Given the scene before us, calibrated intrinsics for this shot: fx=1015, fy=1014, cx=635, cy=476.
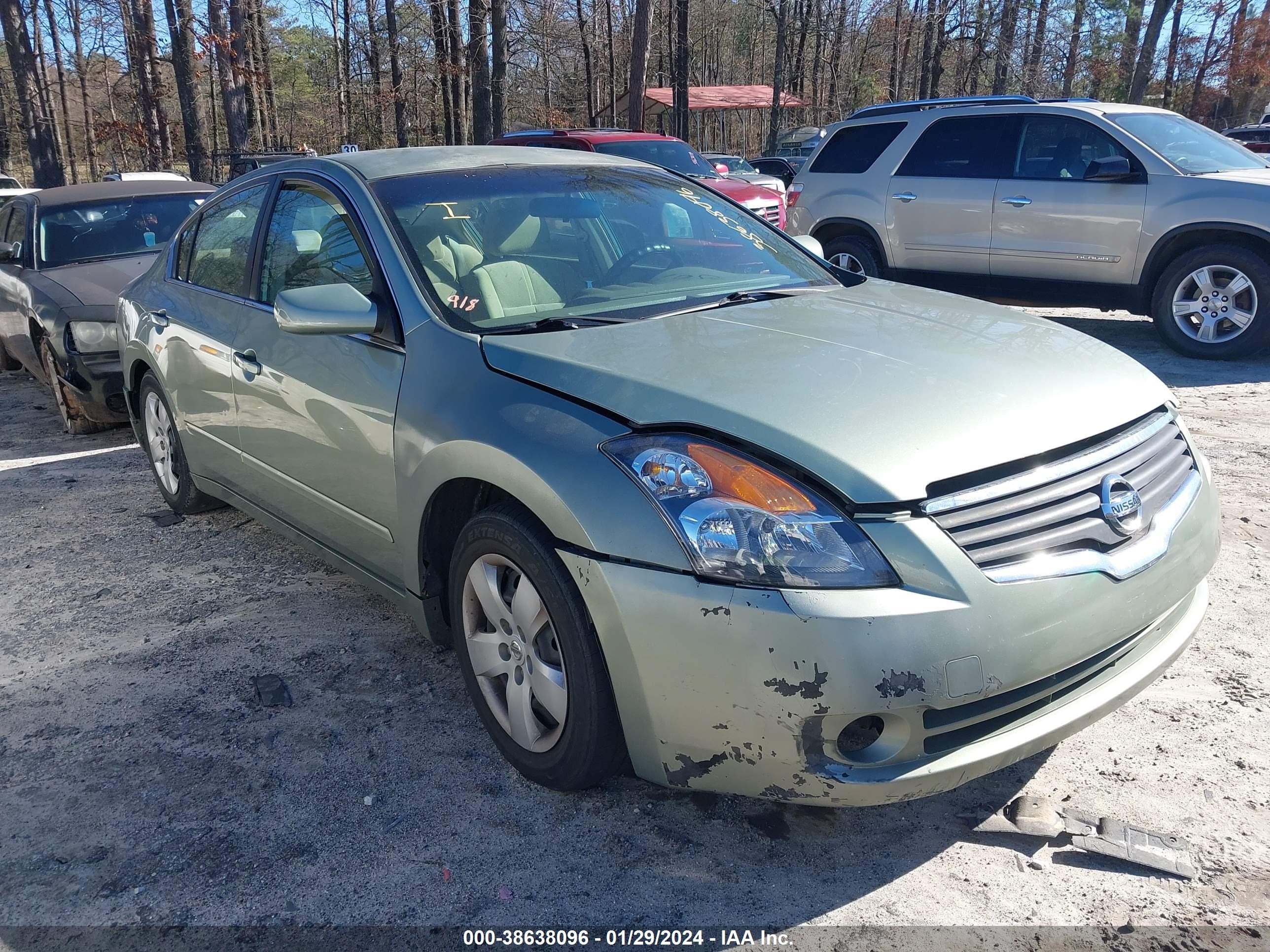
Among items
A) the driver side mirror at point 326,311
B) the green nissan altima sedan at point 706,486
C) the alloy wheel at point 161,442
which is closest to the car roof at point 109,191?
the alloy wheel at point 161,442

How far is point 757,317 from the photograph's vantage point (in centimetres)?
316

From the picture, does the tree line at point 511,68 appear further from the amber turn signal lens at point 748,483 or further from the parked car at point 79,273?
the amber turn signal lens at point 748,483

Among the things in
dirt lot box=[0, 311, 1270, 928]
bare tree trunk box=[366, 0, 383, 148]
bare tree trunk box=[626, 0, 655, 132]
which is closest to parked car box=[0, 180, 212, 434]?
dirt lot box=[0, 311, 1270, 928]

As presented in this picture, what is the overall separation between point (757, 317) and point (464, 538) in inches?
44.8

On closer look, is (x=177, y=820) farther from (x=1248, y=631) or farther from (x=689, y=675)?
(x=1248, y=631)

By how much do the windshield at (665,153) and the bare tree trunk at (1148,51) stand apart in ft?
74.6

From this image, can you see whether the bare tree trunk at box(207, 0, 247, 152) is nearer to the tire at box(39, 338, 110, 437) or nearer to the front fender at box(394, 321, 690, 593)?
the tire at box(39, 338, 110, 437)

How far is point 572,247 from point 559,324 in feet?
1.93

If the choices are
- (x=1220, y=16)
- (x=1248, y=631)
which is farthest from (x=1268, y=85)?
(x=1248, y=631)

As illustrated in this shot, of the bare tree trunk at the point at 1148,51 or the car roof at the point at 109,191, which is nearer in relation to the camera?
the car roof at the point at 109,191

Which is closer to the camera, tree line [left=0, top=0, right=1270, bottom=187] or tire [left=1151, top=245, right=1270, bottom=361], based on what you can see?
tire [left=1151, top=245, right=1270, bottom=361]

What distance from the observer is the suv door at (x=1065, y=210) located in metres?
7.79

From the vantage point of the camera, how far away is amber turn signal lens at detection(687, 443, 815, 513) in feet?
7.30

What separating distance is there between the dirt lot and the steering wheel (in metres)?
1.45
